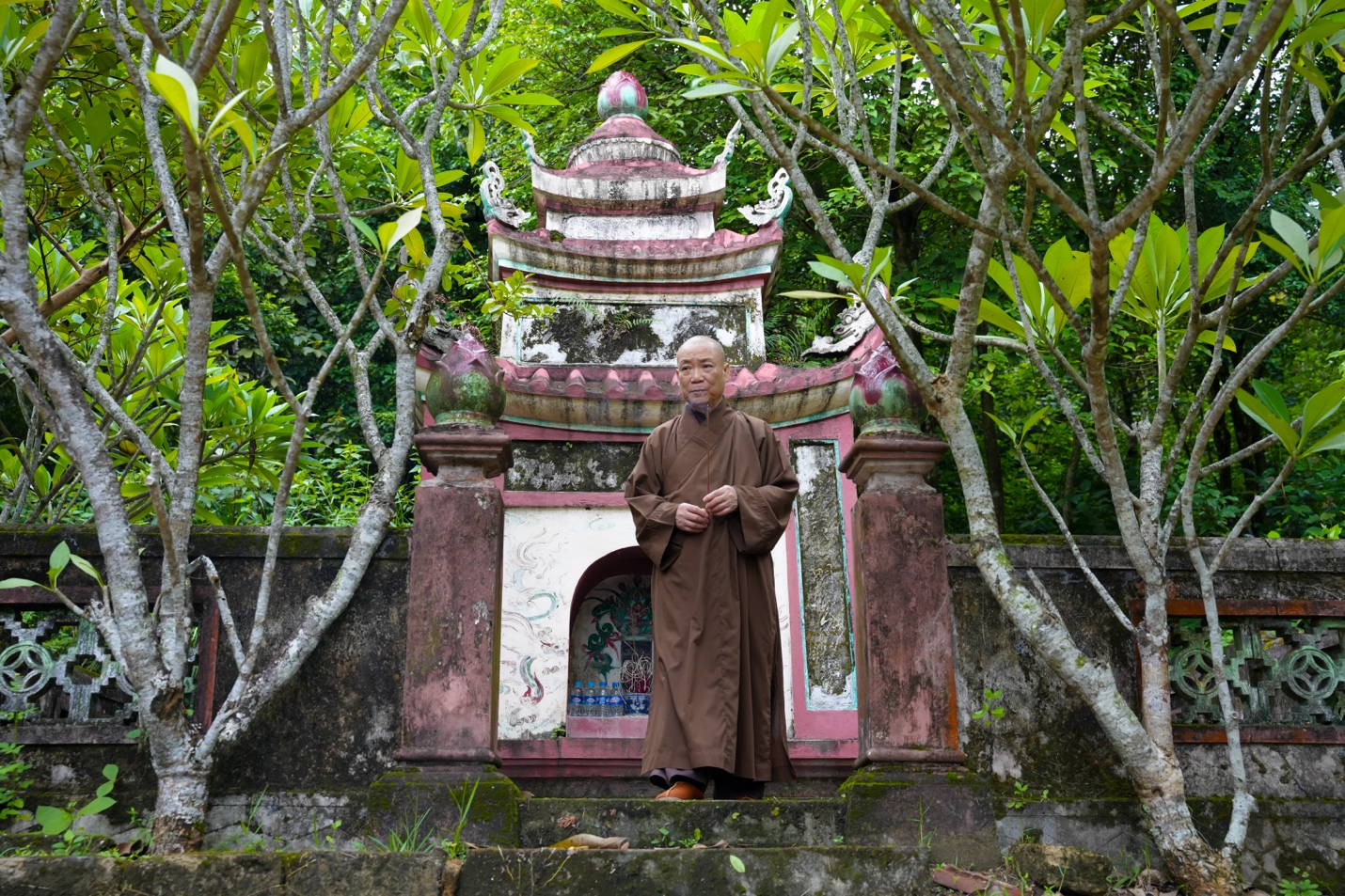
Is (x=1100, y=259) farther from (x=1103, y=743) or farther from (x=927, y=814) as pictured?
(x=1103, y=743)

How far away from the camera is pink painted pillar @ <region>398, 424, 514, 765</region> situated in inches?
172

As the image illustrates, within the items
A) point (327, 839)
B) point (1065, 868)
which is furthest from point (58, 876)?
point (1065, 868)

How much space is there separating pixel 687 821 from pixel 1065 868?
128 cm

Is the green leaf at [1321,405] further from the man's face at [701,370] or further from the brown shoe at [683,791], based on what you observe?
the brown shoe at [683,791]

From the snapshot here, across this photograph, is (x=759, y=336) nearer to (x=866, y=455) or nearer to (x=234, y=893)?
(x=866, y=455)

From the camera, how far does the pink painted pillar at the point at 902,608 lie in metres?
4.37

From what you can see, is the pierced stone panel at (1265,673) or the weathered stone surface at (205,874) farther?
the pierced stone panel at (1265,673)

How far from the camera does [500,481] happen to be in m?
6.92

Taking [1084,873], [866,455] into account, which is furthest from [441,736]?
[1084,873]

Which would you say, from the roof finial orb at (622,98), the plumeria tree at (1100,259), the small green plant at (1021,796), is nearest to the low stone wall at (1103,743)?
the small green plant at (1021,796)

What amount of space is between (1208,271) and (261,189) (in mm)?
3316

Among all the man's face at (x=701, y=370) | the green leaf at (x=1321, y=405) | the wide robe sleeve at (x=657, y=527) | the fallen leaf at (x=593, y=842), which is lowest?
the fallen leaf at (x=593, y=842)

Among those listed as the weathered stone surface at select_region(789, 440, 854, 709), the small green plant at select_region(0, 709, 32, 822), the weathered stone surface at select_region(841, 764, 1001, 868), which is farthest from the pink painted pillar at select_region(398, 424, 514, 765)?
the weathered stone surface at select_region(789, 440, 854, 709)

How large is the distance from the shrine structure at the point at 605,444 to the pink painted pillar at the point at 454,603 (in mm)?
11
